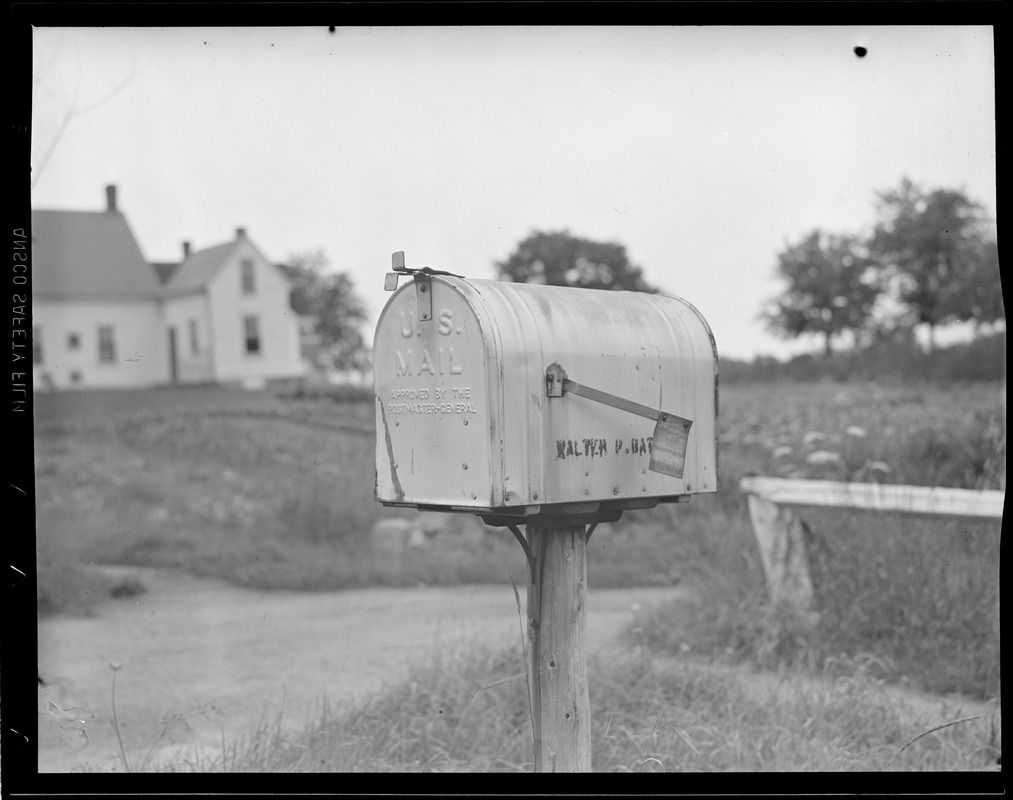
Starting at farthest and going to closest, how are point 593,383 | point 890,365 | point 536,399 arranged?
point 890,365, point 593,383, point 536,399

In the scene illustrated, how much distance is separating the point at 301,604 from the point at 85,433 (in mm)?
3508

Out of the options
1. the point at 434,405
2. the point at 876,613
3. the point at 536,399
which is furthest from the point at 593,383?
the point at 876,613

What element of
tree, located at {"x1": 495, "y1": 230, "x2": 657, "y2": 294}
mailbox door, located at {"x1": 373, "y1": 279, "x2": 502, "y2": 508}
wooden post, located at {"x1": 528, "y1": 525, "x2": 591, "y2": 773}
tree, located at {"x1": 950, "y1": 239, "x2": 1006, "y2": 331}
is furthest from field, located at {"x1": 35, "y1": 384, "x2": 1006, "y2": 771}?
tree, located at {"x1": 495, "y1": 230, "x2": 657, "y2": 294}

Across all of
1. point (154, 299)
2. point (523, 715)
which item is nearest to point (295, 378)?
point (154, 299)

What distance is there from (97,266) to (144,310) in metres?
0.51

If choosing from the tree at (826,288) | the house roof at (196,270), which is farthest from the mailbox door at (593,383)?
the tree at (826,288)

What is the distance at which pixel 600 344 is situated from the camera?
259cm

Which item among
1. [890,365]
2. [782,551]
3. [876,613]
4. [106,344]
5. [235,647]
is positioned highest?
[106,344]

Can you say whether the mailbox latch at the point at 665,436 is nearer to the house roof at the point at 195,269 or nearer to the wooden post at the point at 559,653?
the wooden post at the point at 559,653

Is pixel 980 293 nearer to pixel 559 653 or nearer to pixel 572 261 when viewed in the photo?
pixel 572 261

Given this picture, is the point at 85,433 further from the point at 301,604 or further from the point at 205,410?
the point at 301,604

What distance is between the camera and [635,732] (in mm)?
3510

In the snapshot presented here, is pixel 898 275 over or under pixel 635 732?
over

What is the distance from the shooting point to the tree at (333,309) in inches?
429
